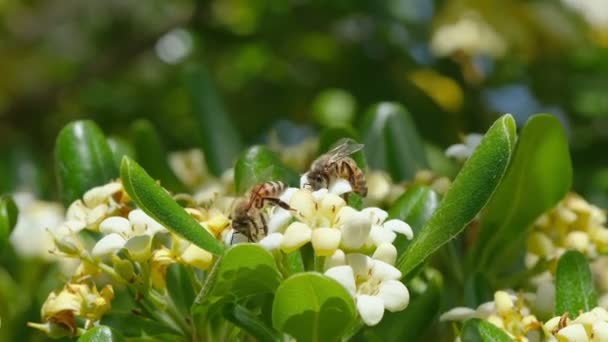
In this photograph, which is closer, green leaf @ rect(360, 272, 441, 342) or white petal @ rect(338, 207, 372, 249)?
white petal @ rect(338, 207, 372, 249)

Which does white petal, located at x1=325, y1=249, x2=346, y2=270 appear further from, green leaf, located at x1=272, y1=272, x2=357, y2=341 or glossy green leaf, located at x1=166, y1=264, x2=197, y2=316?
glossy green leaf, located at x1=166, y1=264, x2=197, y2=316

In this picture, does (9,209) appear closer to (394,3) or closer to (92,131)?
(92,131)

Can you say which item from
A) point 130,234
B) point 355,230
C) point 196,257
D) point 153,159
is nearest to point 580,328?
point 355,230

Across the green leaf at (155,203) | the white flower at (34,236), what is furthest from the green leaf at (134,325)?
the white flower at (34,236)

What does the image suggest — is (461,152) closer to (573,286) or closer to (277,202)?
(573,286)

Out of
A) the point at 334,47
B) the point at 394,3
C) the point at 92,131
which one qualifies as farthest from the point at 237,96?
the point at 92,131

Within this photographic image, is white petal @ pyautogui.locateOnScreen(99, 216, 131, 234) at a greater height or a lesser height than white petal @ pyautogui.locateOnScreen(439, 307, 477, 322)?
greater

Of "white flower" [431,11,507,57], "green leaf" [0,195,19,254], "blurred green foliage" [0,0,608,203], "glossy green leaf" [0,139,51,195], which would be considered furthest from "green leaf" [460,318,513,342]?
"glossy green leaf" [0,139,51,195]

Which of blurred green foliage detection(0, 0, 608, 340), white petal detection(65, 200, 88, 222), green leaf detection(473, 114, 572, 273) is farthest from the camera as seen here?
blurred green foliage detection(0, 0, 608, 340)
